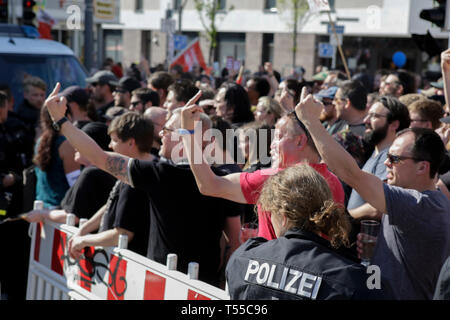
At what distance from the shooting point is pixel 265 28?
1518 inches

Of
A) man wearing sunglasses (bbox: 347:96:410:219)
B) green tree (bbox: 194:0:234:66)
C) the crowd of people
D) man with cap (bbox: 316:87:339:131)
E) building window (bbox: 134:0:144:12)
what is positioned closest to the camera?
the crowd of people

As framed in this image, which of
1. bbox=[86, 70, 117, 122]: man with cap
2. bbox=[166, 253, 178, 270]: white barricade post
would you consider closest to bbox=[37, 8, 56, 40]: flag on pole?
bbox=[86, 70, 117, 122]: man with cap

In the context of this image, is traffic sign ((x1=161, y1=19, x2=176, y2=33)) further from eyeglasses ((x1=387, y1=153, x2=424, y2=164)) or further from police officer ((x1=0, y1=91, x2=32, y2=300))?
eyeglasses ((x1=387, y1=153, x2=424, y2=164))

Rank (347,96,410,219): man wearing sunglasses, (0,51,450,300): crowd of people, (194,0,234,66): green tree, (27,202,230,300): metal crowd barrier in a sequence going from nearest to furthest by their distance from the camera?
(0,51,450,300): crowd of people
(27,202,230,300): metal crowd barrier
(347,96,410,219): man wearing sunglasses
(194,0,234,66): green tree

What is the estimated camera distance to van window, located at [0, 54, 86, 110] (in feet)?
29.0

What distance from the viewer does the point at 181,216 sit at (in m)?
3.85

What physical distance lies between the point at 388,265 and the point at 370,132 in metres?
2.35

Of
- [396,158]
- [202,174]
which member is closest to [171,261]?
[202,174]

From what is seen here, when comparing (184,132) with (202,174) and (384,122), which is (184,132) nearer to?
(202,174)

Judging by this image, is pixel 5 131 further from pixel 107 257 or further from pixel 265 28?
pixel 265 28

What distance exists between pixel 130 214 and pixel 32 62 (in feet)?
18.9

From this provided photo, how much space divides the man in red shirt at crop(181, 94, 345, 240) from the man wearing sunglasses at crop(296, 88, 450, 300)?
0.37 metres
